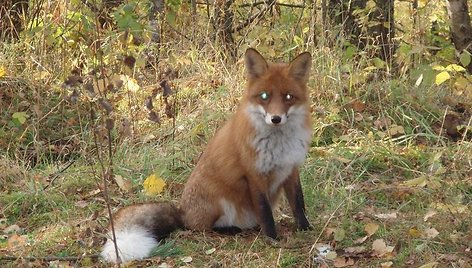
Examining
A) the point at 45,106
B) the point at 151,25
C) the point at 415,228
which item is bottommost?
the point at 415,228

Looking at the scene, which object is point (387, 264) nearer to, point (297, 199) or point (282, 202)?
point (297, 199)

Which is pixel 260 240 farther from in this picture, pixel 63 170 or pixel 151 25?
pixel 151 25

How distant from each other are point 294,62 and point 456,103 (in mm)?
3018

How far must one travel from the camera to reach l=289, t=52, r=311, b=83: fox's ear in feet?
13.9

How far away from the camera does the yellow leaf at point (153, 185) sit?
201 inches

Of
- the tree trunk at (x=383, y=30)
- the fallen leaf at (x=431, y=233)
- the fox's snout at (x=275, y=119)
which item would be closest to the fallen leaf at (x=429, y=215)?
the fallen leaf at (x=431, y=233)

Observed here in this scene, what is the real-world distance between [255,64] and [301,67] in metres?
0.28

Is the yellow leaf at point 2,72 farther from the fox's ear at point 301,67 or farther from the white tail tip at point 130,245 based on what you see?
the fox's ear at point 301,67

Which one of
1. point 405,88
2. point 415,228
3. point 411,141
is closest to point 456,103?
point 405,88

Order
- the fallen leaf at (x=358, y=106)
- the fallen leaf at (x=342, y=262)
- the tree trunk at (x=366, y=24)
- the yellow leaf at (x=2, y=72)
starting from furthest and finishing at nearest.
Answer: the tree trunk at (x=366, y=24), the yellow leaf at (x=2, y=72), the fallen leaf at (x=358, y=106), the fallen leaf at (x=342, y=262)

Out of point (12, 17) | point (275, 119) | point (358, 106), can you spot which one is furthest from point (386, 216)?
point (12, 17)

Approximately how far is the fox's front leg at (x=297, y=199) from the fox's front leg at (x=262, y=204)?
0.72 ft

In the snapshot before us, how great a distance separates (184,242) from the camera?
4371 mm

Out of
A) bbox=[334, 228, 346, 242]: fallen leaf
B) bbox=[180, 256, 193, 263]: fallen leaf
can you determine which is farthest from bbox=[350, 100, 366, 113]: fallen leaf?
bbox=[180, 256, 193, 263]: fallen leaf
